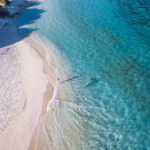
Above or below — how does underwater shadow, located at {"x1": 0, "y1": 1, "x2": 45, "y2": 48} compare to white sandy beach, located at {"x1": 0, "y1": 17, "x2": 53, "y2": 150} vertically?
above

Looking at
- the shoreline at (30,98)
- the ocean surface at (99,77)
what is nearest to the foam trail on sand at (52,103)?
the ocean surface at (99,77)

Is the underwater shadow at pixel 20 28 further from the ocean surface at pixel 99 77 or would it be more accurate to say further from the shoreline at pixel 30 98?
the shoreline at pixel 30 98

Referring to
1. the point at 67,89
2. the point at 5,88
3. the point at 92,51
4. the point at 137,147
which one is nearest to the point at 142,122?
the point at 137,147

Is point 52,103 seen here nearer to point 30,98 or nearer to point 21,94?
point 30,98

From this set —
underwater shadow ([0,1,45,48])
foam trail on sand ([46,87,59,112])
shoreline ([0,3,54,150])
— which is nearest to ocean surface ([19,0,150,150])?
foam trail on sand ([46,87,59,112])

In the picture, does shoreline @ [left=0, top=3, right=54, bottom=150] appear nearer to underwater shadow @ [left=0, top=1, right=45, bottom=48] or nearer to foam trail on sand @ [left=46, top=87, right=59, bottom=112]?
foam trail on sand @ [left=46, top=87, right=59, bottom=112]

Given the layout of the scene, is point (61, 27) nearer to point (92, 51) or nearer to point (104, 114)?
point (92, 51)
